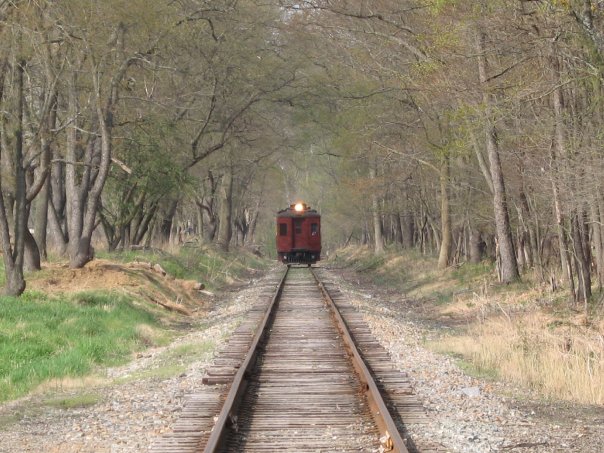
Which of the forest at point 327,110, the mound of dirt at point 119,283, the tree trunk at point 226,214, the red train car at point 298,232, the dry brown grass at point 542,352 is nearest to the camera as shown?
the dry brown grass at point 542,352

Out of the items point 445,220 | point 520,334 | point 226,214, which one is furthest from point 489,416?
point 226,214

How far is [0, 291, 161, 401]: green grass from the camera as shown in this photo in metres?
11.5

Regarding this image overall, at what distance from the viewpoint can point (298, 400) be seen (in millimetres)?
8898

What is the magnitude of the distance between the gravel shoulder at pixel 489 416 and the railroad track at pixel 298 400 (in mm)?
299

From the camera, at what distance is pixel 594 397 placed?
939 centimetres

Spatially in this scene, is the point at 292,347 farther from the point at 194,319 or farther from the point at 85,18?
the point at 85,18

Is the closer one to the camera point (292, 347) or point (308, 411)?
point (308, 411)

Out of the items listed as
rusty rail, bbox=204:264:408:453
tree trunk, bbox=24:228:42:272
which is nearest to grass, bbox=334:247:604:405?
rusty rail, bbox=204:264:408:453

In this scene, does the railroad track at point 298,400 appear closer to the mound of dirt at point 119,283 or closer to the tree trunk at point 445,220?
the mound of dirt at point 119,283

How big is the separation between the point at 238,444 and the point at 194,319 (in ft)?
42.0

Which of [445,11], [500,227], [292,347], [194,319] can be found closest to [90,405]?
[292,347]

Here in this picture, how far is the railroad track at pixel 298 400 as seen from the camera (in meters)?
7.08

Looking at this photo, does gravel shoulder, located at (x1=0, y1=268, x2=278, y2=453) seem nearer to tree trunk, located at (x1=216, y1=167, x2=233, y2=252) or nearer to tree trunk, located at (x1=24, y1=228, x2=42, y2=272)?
tree trunk, located at (x1=24, y1=228, x2=42, y2=272)

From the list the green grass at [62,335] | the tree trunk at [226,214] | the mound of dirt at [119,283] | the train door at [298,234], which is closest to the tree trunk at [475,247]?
the mound of dirt at [119,283]
